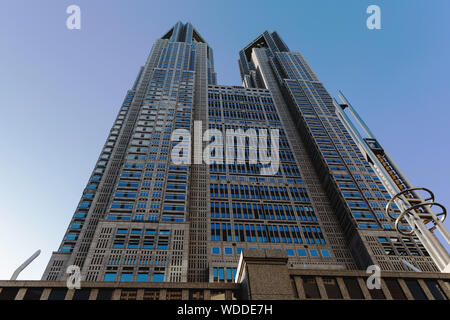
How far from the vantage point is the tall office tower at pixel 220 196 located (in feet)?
186

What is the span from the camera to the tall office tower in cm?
5669

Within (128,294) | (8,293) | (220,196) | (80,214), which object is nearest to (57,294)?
(8,293)

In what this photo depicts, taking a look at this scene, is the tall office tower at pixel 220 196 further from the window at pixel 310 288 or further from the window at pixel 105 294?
the window at pixel 310 288

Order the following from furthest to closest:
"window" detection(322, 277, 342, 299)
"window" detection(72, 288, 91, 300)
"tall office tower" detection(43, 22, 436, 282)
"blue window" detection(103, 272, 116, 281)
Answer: "tall office tower" detection(43, 22, 436, 282), "blue window" detection(103, 272, 116, 281), "window" detection(322, 277, 342, 299), "window" detection(72, 288, 91, 300)

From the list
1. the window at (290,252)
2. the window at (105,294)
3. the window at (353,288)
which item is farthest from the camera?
the window at (290,252)

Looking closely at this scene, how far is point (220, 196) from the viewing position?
76062 mm

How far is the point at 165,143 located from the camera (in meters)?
82.6

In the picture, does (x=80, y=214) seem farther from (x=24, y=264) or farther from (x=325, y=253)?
(x=325, y=253)

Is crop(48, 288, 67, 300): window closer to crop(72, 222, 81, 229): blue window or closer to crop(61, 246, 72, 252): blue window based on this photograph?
crop(61, 246, 72, 252): blue window

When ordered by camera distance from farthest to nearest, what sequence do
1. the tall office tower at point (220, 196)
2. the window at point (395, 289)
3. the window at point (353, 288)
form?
the tall office tower at point (220, 196), the window at point (395, 289), the window at point (353, 288)

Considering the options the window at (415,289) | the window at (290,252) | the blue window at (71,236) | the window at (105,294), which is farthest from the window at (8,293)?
the window at (290,252)

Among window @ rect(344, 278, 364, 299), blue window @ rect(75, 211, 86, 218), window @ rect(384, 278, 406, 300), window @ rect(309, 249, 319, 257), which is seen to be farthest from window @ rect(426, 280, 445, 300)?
blue window @ rect(75, 211, 86, 218)
